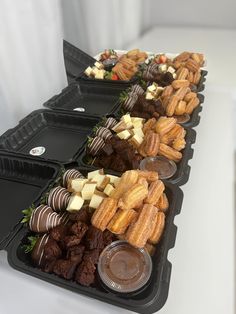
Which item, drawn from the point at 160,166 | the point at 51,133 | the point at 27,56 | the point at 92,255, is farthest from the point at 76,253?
the point at 27,56

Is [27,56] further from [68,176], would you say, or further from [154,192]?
[154,192]

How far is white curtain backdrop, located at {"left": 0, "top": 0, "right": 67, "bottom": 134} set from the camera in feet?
3.52

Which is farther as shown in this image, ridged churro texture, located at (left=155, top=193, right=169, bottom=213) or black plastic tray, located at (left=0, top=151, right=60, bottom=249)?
black plastic tray, located at (left=0, top=151, right=60, bottom=249)

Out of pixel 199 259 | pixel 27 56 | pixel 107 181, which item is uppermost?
pixel 27 56

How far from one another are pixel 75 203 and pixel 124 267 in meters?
0.18

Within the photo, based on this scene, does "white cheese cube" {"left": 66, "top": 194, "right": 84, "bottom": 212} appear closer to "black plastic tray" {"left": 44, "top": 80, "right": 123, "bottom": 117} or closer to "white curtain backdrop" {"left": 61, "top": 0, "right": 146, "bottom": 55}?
"black plastic tray" {"left": 44, "top": 80, "right": 123, "bottom": 117}

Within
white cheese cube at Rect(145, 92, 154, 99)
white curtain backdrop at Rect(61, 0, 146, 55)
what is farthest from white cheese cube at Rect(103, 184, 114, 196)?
white curtain backdrop at Rect(61, 0, 146, 55)

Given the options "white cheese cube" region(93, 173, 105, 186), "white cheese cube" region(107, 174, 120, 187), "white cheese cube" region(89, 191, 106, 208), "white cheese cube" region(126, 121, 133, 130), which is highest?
"white cheese cube" region(126, 121, 133, 130)

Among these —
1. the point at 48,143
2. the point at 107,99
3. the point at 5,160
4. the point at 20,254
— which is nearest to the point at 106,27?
the point at 107,99

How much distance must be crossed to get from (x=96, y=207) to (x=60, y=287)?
0.59 feet

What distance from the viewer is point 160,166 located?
2.79 feet

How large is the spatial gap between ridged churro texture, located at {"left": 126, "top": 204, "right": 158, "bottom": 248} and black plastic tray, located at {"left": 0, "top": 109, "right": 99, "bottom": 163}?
1.47ft

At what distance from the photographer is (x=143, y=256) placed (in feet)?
1.99

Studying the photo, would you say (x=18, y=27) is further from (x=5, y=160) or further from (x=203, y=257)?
(x=203, y=257)
